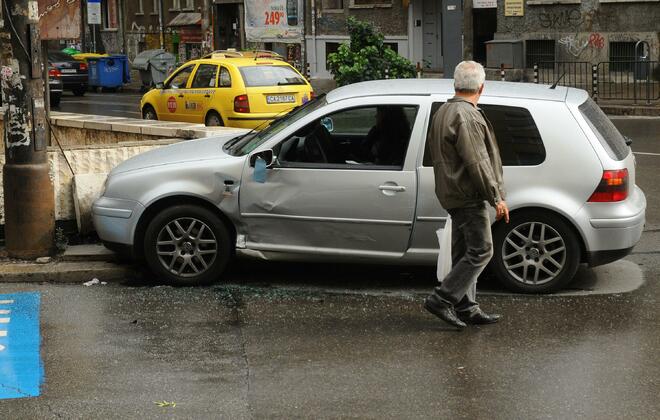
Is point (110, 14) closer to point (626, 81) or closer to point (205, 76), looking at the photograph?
point (626, 81)

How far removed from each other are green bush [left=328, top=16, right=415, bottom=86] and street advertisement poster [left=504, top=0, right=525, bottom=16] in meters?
10.9

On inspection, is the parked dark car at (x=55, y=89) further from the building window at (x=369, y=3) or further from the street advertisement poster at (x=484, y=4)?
the street advertisement poster at (x=484, y=4)

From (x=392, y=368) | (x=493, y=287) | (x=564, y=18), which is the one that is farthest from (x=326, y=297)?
(x=564, y=18)

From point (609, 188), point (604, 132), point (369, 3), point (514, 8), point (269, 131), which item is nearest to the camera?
point (609, 188)

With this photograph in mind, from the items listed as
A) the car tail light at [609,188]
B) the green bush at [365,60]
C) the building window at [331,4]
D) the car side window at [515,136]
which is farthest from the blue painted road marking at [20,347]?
the building window at [331,4]

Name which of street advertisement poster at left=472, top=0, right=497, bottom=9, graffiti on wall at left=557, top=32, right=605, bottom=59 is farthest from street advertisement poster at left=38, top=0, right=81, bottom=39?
street advertisement poster at left=472, top=0, right=497, bottom=9

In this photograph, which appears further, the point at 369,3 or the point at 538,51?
the point at 369,3

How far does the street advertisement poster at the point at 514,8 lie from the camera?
33.9 metres

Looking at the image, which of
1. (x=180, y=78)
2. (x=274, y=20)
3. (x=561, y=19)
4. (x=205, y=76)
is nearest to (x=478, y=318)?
(x=205, y=76)

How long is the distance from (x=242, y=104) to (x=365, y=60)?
4598 mm

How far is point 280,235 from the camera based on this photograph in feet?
27.9

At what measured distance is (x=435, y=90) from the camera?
8500 mm

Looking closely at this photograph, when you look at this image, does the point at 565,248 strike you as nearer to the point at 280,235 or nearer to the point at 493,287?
the point at 493,287

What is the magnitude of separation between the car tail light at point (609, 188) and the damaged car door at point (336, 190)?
1.24 m
